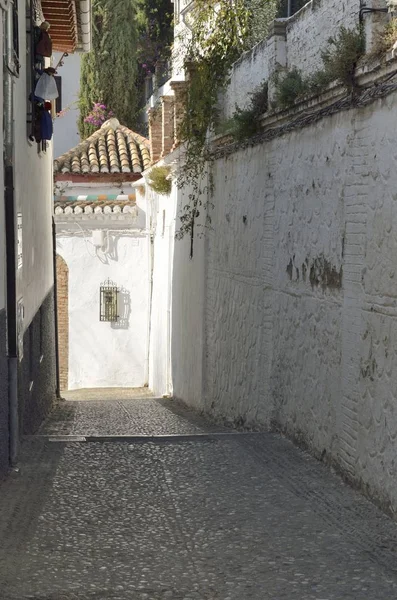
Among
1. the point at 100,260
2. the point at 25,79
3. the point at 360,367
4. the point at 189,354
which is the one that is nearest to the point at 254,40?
the point at 25,79

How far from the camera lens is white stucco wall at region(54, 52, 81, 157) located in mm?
37781

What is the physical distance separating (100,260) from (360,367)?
1656 cm

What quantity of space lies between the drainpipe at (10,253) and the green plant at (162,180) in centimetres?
1006

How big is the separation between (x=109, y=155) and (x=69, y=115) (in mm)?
12909

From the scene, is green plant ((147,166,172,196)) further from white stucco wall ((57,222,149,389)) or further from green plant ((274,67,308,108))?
green plant ((274,67,308,108))

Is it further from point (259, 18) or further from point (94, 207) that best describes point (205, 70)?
point (94, 207)

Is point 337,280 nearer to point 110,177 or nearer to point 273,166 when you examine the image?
point 273,166

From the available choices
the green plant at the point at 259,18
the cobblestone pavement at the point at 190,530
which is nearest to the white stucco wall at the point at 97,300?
the green plant at the point at 259,18

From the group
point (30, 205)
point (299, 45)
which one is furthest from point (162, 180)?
point (299, 45)

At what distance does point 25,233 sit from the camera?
12031 millimetres

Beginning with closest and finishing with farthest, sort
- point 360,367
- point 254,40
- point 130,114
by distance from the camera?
1. point 360,367
2. point 254,40
3. point 130,114

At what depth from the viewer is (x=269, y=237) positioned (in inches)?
432

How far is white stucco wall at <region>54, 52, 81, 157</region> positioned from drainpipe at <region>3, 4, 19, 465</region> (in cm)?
2849

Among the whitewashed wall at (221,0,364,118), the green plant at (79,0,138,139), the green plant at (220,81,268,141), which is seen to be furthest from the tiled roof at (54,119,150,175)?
the green plant at (220,81,268,141)
